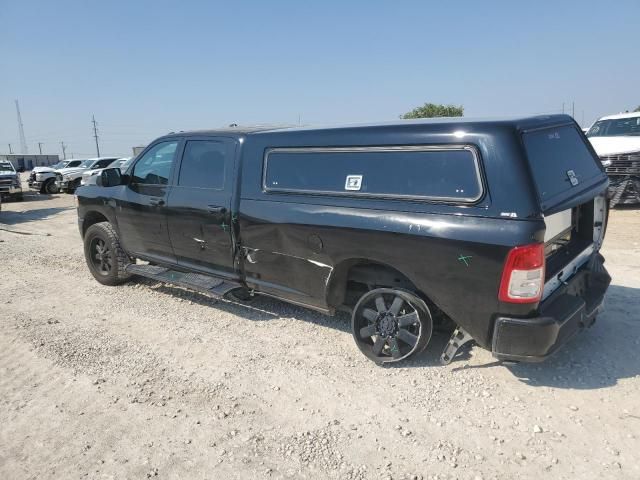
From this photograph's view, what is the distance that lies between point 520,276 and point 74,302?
5.07 metres

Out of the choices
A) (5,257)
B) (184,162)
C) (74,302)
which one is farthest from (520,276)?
(5,257)

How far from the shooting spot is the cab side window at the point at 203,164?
477 cm

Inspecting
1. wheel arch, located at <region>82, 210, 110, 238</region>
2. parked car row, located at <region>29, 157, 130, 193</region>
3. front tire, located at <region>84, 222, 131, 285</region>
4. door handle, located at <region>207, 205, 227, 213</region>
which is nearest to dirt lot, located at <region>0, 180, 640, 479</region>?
front tire, located at <region>84, 222, 131, 285</region>

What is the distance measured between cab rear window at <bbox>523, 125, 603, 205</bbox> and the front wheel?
4.01 feet

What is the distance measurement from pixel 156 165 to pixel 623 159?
995 centimetres

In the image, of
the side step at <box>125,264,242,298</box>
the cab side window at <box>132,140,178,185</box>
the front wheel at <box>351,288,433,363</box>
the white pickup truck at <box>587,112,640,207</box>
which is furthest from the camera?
the white pickup truck at <box>587,112,640,207</box>

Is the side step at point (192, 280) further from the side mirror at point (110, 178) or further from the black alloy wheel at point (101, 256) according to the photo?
the side mirror at point (110, 178)

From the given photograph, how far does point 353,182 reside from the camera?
376cm

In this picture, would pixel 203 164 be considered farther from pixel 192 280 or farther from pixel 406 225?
pixel 406 225

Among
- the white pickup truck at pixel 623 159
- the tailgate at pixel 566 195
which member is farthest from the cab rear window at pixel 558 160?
the white pickup truck at pixel 623 159

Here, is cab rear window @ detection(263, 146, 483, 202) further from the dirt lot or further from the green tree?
the green tree

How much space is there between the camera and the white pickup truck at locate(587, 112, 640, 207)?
10.4 metres

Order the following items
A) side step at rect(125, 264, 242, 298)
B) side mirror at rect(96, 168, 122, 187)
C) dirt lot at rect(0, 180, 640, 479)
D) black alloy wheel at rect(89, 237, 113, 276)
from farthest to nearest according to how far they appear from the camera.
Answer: black alloy wheel at rect(89, 237, 113, 276)
side mirror at rect(96, 168, 122, 187)
side step at rect(125, 264, 242, 298)
dirt lot at rect(0, 180, 640, 479)

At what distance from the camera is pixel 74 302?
576cm
